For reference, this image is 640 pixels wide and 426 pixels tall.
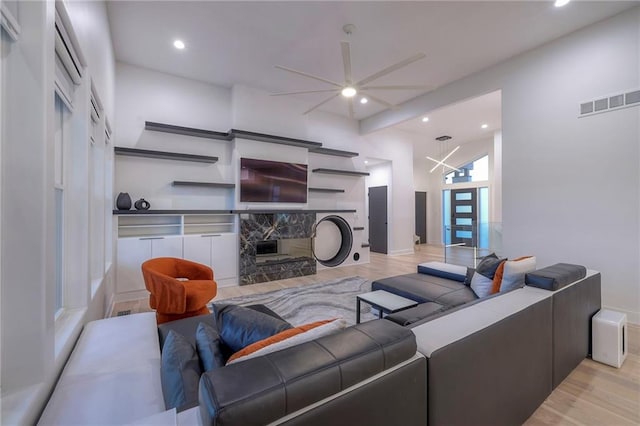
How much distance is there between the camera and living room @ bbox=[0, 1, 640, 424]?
3.20 ft

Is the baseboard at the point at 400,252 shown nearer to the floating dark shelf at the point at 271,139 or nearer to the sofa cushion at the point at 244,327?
the floating dark shelf at the point at 271,139

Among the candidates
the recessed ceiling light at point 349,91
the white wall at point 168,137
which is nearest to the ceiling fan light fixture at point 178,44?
the white wall at point 168,137

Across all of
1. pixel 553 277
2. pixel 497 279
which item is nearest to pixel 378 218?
pixel 497 279

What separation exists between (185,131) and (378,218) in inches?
210

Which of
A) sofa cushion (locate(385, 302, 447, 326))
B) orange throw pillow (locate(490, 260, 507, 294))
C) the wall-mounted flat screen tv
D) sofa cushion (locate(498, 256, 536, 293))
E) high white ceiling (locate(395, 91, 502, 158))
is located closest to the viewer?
sofa cushion (locate(385, 302, 447, 326))

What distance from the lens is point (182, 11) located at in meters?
2.94

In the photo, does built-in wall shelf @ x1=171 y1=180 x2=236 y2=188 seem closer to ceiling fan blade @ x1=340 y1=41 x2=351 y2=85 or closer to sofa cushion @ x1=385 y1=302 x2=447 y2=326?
ceiling fan blade @ x1=340 y1=41 x2=351 y2=85

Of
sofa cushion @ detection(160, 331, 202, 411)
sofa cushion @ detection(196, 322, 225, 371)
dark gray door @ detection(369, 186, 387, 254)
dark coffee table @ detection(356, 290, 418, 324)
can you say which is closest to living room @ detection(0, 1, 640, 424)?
sofa cushion @ detection(160, 331, 202, 411)

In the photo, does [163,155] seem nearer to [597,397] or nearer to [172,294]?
[172,294]

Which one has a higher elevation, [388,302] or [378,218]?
[378,218]

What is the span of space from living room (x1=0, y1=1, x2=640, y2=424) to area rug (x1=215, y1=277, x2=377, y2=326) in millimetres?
1638

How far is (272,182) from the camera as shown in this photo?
488cm

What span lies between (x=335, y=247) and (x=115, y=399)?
5285 mm

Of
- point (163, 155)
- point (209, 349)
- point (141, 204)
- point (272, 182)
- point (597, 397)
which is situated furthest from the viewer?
point (272, 182)
